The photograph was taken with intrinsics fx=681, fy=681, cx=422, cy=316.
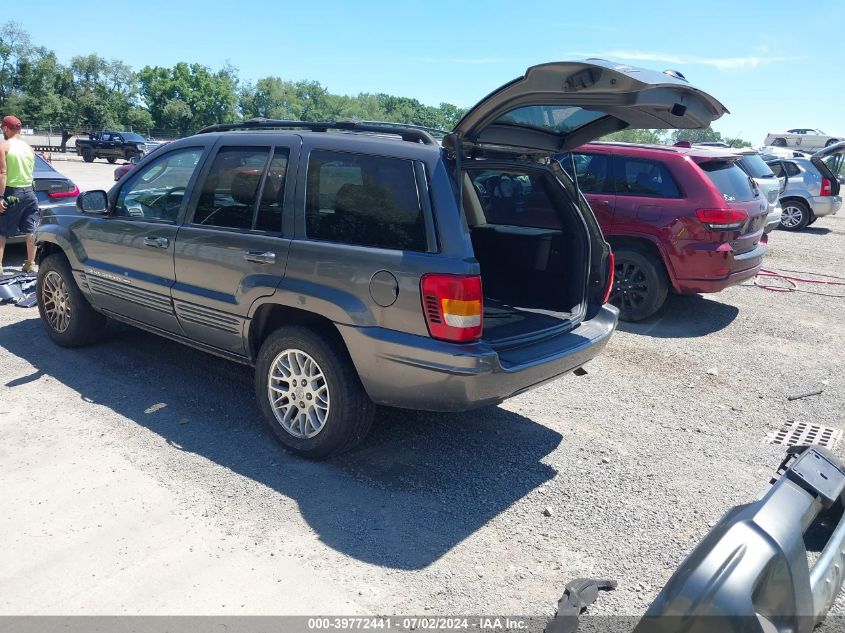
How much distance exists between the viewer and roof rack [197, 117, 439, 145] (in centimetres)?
391

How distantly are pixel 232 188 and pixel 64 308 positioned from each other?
7.50 feet

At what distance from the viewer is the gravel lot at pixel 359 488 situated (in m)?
2.96

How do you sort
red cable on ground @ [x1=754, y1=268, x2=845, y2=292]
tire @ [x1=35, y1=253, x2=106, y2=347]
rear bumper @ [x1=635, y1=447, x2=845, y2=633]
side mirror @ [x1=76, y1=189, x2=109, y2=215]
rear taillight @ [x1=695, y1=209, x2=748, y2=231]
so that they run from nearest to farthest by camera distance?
1. rear bumper @ [x1=635, y1=447, x2=845, y2=633]
2. side mirror @ [x1=76, y1=189, x2=109, y2=215]
3. tire @ [x1=35, y1=253, x2=106, y2=347]
4. rear taillight @ [x1=695, y1=209, x2=748, y2=231]
5. red cable on ground @ [x1=754, y1=268, x2=845, y2=292]

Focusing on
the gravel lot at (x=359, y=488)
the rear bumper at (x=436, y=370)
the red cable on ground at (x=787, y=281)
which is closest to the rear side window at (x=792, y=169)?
the red cable on ground at (x=787, y=281)

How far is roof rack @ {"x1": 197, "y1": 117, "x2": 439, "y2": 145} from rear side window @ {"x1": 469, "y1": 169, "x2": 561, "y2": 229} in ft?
2.43

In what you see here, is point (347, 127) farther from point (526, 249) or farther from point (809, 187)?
point (809, 187)

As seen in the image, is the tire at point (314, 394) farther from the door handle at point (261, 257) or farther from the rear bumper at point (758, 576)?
the rear bumper at point (758, 576)

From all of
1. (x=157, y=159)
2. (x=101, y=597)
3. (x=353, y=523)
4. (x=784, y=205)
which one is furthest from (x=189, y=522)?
(x=784, y=205)

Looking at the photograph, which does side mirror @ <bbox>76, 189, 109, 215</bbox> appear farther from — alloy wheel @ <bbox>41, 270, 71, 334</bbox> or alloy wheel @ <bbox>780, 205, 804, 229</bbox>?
alloy wheel @ <bbox>780, 205, 804, 229</bbox>

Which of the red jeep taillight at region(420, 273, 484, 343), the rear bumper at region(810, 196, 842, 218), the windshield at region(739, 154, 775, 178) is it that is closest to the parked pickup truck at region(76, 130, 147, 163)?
the rear bumper at region(810, 196, 842, 218)

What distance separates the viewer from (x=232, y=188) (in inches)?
175

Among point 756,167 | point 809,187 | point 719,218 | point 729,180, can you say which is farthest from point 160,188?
point 809,187

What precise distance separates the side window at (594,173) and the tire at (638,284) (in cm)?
74

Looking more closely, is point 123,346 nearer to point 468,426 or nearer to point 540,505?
point 468,426
